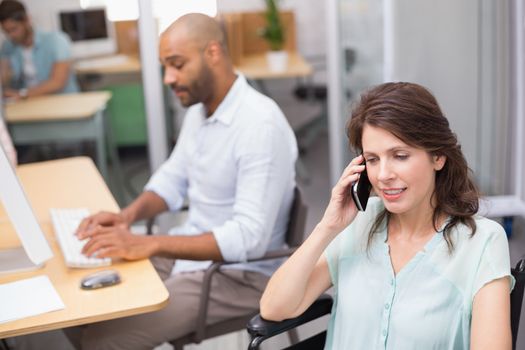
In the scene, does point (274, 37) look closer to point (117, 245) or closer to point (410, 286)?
point (117, 245)

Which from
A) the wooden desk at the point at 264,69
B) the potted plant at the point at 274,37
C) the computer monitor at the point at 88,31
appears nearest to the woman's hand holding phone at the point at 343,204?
the computer monitor at the point at 88,31

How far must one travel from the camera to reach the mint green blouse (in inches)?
62.5

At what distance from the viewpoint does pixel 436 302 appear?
161cm

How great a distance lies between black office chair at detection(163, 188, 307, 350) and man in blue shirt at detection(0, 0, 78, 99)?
235cm

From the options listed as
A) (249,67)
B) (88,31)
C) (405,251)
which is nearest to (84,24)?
(88,31)

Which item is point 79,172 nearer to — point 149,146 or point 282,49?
point 149,146

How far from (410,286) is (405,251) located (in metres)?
0.08

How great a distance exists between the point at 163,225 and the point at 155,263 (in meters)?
1.72

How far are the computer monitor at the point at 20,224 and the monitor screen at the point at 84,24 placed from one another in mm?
2363

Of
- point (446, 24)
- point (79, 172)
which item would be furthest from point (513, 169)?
point (79, 172)

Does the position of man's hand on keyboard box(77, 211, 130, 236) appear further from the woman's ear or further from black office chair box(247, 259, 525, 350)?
the woman's ear

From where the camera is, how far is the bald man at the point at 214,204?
7.17ft

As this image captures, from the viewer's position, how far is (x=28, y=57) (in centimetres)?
431

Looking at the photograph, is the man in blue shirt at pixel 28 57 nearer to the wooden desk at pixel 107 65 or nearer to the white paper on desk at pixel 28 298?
the wooden desk at pixel 107 65
